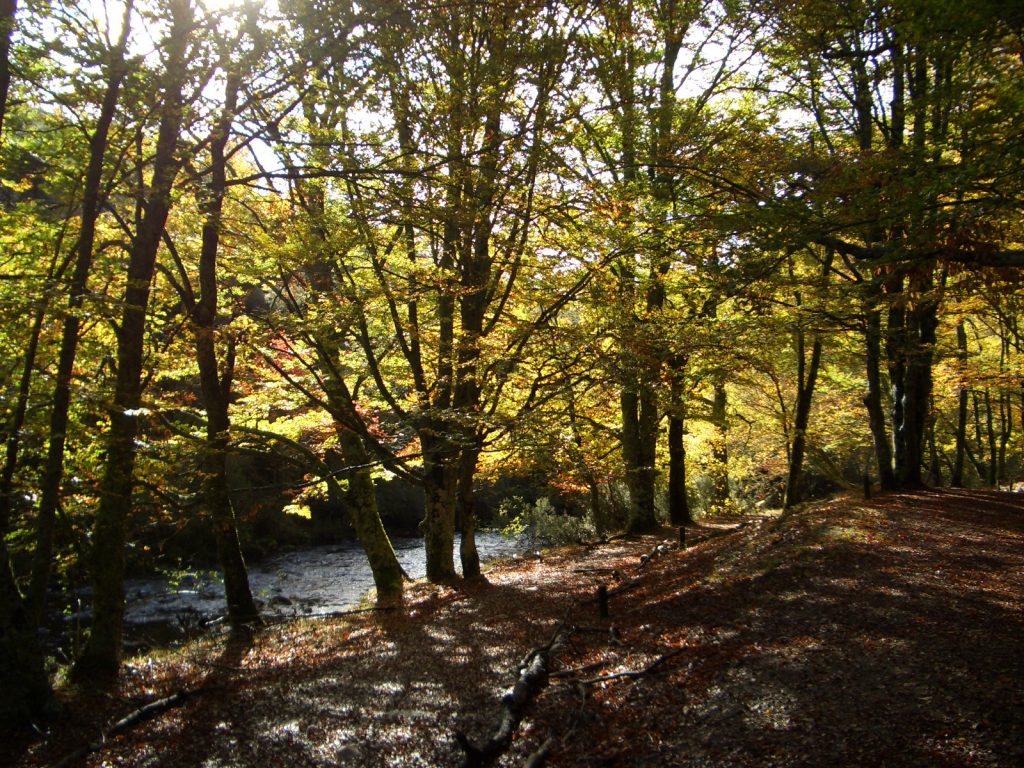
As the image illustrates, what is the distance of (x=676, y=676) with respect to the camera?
5.88 metres

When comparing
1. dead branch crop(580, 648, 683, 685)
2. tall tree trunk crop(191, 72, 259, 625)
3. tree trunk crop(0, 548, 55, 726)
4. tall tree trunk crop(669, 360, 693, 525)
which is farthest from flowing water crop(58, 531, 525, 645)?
dead branch crop(580, 648, 683, 685)

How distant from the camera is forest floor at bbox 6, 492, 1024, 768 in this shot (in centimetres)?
451

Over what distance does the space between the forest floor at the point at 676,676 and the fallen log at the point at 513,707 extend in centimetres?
13

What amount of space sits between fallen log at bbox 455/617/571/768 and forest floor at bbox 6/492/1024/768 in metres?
0.13

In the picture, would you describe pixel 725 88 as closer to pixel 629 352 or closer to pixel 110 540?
pixel 629 352

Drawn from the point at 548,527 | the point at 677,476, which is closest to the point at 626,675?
the point at 677,476

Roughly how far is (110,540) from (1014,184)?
10619 mm

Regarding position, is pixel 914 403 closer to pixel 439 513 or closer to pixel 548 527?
pixel 439 513

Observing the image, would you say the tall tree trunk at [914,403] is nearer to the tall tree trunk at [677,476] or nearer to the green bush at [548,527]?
the tall tree trunk at [677,476]

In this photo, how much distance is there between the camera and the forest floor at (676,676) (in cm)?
451

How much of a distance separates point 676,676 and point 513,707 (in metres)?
1.54

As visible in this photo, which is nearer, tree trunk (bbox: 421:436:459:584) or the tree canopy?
the tree canopy

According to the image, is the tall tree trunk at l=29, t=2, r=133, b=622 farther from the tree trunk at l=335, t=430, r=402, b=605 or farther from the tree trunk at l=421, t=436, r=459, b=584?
the tree trunk at l=421, t=436, r=459, b=584

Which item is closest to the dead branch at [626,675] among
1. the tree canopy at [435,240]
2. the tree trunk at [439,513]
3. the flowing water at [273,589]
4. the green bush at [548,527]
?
the tree canopy at [435,240]
